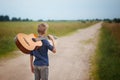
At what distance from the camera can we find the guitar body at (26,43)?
9.67ft

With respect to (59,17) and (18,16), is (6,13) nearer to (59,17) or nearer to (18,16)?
(18,16)

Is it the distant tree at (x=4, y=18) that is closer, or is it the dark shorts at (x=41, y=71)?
the dark shorts at (x=41, y=71)

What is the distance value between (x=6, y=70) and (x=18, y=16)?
100 cm

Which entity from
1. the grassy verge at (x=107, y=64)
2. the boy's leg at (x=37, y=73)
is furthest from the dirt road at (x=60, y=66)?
the boy's leg at (x=37, y=73)

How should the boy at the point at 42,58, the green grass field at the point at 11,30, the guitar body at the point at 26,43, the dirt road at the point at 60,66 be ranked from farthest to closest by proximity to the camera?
the green grass field at the point at 11,30 < the dirt road at the point at 60,66 < the boy at the point at 42,58 < the guitar body at the point at 26,43

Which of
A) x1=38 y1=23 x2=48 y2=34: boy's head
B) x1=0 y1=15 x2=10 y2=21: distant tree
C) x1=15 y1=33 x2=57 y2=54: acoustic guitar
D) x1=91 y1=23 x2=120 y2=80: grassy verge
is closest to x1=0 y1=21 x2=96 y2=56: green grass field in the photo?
x1=0 y1=15 x2=10 y2=21: distant tree

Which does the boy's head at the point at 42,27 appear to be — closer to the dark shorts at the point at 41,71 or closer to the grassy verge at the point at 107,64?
the dark shorts at the point at 41,71

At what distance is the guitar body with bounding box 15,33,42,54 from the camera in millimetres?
2946

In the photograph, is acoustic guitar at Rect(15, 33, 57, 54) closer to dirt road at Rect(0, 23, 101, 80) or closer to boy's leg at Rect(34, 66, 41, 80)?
boy's leg at Rect(34, 66, 41, 80)

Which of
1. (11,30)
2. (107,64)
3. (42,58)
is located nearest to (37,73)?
(42,58)

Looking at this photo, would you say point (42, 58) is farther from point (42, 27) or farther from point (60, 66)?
point (60, 66)

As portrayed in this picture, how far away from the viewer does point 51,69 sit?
4816 mm

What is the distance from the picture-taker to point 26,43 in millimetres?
2994

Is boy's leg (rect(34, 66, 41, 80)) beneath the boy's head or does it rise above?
beneath
